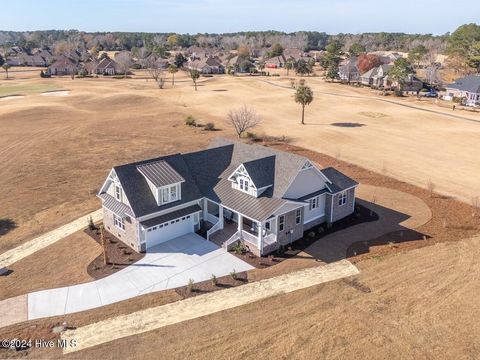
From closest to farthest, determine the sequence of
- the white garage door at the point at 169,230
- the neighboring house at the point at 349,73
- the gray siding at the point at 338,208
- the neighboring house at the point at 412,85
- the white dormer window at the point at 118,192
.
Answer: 1. the white garage door at the point at 169,230
2. the white dormer window at the point at 118,192
3. the gray siding at the point at 338,208
4. the neighboring house at the point at 412,85
5. the neighboring house at the point at 349,73

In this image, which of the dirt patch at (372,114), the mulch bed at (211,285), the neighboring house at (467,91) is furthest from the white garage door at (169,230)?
the neighboring house at (467,91)

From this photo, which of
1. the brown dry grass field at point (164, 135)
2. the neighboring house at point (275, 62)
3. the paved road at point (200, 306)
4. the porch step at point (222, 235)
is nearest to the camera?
the paved road at point (200, 306)

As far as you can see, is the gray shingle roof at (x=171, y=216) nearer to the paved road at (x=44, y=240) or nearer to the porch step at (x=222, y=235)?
the porch step at (x=222, y=235)

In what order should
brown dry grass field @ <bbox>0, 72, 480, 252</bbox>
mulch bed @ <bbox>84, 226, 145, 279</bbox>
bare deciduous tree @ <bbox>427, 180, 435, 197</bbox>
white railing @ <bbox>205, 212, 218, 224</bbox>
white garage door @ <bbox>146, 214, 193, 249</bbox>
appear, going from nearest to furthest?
mulch bed @ <bbox>84, 226, 145, 279</bbox> → white garage door @ <bbox>146, 214, 193, 249</bbox> → white railing @ <bbox>205, 212, 218, 224</bbox> → bare deciduous tree @ <bbox>427, 180, 435, 197</bbox> → brown dry grass field @ <bbox>0, 72, 480, 252</bbox>

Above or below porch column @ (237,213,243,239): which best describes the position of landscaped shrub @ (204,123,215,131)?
above

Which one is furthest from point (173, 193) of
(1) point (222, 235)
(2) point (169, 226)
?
(1) point (222, 235)

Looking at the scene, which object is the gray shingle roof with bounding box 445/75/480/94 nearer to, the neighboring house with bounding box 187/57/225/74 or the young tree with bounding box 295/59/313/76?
the young tree with bounding box 295/59/313/76

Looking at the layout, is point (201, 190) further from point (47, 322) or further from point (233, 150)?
point (47, 322)

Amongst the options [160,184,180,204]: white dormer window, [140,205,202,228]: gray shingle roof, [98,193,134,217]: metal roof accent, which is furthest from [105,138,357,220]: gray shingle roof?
[98,193,134,217]: metal roof accent
